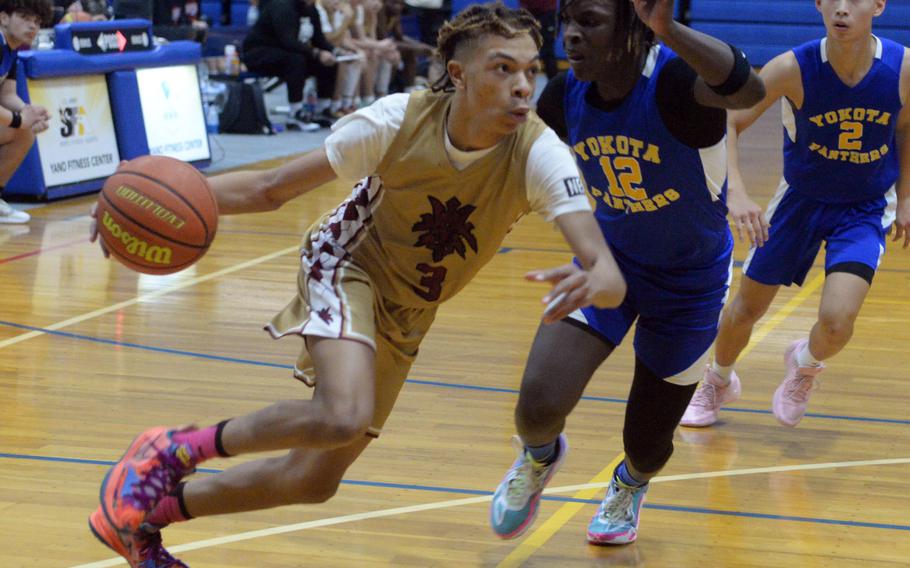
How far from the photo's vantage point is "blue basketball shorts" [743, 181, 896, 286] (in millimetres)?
4539

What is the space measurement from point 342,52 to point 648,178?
11.0 meters

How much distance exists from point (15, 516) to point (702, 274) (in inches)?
80.5

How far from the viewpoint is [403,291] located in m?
3.17

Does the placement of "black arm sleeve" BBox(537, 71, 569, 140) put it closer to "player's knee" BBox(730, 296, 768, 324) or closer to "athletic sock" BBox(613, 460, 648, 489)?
"athletic sock" BBox(613, 460, 648, 489)

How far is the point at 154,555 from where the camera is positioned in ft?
10.1

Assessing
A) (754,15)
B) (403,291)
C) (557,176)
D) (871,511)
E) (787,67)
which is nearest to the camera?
(557,176)

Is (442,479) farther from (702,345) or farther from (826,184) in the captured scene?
(826,184)

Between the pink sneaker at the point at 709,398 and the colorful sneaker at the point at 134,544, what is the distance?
2.38 metres

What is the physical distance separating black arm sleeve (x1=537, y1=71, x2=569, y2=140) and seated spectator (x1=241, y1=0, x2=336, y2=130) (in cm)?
973

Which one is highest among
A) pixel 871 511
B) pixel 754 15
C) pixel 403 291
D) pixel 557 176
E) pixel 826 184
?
pixel 557 176

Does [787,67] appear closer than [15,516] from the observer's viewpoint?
No

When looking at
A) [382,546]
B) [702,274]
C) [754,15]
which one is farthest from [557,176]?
[754,15]

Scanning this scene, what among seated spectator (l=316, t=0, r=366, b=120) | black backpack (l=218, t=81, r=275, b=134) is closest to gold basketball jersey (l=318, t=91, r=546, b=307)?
black backpack (l=218, t=81, r=275, b=134)

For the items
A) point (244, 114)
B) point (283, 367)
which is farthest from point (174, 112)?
point (283, 367)
